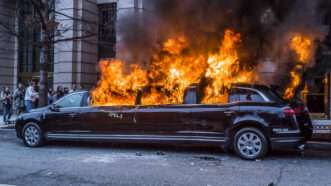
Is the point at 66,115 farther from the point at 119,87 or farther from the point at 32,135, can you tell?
the point at 119,87

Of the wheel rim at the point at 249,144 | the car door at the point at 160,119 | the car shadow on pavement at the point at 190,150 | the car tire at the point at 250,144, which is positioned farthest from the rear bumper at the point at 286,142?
the car door at the point at 160,119

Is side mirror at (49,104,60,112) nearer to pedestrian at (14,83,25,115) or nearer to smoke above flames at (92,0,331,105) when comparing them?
smoke above flames at (92,0,331,105)

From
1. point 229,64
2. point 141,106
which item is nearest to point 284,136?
point 229,64

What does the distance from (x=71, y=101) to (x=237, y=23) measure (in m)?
4.19

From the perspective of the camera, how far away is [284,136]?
7.35 m

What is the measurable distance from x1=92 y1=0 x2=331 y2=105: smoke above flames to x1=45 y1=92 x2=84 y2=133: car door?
46 centimetres

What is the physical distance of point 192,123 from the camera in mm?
7859

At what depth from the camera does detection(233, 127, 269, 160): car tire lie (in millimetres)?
7422

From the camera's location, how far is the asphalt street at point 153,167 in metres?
5.76

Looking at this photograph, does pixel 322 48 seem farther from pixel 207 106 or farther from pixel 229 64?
pixel 207 106

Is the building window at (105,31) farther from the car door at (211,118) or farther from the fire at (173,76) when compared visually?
the car door at (211,118)

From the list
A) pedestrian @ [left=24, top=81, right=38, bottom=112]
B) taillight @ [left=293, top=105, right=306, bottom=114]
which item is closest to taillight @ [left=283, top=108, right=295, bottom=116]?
taillight @ [left=293, top=105, right=306, bottom=114]

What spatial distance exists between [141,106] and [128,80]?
0.96m

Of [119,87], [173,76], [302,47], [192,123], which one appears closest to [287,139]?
[192,123]
